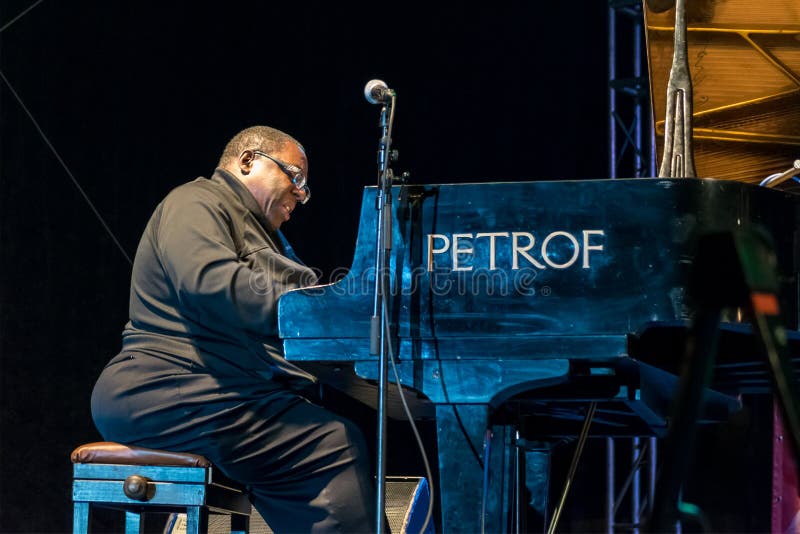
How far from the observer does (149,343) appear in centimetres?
280

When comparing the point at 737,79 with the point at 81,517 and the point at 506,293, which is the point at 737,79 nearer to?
the point at 506,293

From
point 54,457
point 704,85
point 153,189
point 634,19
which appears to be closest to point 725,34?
point 704,85

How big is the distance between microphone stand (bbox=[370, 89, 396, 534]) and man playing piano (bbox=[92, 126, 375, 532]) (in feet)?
1.31

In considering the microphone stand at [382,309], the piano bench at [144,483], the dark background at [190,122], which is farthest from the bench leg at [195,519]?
the dark background at [190,122]

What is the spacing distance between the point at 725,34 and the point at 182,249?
2.00m

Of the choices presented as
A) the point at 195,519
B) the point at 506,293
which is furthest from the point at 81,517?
the point at 506,293

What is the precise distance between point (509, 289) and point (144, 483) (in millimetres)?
1112

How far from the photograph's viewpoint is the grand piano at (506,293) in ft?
6.90

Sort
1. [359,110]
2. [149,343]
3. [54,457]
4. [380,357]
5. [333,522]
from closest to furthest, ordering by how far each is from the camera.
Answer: [380,357] → [333,522] → [149,343] → [54,457] → [359,110]

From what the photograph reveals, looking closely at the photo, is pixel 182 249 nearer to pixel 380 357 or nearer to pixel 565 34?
pixel 380 357

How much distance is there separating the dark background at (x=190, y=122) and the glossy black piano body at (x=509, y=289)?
269 centimetres

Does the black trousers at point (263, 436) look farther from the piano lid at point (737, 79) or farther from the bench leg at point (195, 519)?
the piano lid at point (737, 79)

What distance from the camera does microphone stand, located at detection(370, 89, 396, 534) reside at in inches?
83.8

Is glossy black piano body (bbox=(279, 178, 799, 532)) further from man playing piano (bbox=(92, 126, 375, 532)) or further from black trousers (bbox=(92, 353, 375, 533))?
black trousers (bbox=(92, 353, 375, 533))
